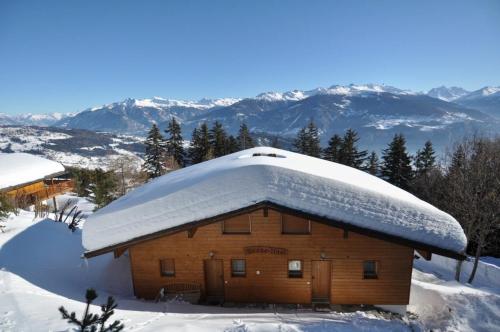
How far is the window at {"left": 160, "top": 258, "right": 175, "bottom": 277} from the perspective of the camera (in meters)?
13.4

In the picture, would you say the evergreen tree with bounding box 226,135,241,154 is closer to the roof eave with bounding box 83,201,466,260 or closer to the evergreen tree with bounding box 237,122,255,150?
the evergreen tree with bounding box 237,122,255,150

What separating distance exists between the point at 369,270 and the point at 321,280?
222 centimetres

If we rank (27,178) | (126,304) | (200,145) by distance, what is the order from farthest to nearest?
(200,145) → (27,178) → (126,304)

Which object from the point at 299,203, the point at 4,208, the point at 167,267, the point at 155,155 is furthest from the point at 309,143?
the point at 4,208

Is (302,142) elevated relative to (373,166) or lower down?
elevated

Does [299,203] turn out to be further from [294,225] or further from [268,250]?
[268,250]

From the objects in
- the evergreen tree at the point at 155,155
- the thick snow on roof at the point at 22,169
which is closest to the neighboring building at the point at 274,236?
the thick snow on roof at the point at 22,169

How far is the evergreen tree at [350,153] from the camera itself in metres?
45.4

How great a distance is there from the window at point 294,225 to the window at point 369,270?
309 cm

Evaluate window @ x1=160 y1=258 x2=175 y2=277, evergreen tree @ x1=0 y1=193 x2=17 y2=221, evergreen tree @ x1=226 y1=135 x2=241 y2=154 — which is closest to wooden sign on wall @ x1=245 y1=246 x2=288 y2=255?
window @ x1=160 y1=258 x2=175 y2=277

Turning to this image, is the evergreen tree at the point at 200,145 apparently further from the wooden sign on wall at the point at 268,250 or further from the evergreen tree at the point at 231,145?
the wooden sign on wall at the point at 268,250

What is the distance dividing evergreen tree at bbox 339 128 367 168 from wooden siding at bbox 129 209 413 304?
113 ft

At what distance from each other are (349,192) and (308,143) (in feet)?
131

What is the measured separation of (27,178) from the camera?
2981 centimetres
